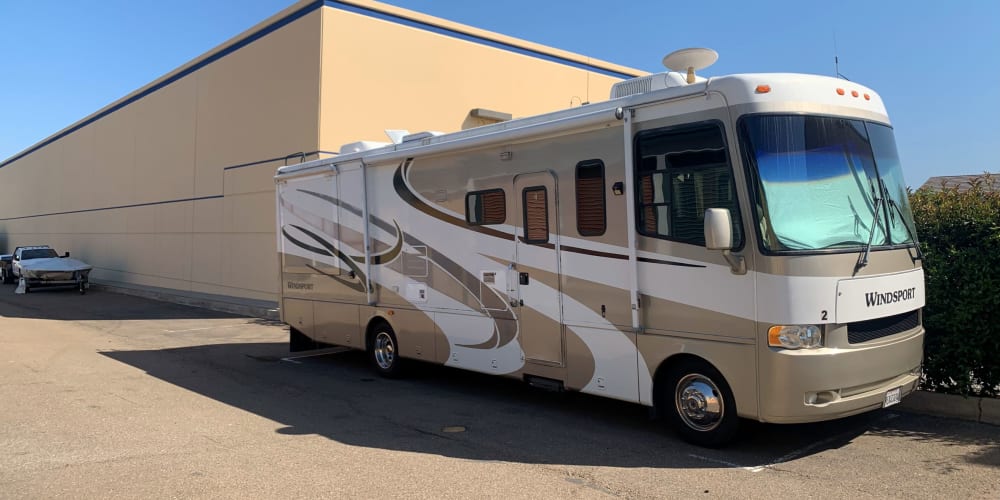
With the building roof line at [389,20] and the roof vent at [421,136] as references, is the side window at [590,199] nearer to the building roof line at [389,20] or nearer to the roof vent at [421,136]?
the roof vent at [421,136]

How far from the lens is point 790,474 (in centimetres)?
553

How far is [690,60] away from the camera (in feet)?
24.0

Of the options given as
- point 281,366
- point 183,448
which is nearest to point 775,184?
point 183,448

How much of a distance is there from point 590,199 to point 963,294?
3619 mm

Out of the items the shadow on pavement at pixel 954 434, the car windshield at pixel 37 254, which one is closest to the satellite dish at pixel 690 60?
the shadow on pavement at pixel 954 434

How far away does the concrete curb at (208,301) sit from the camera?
1823cm

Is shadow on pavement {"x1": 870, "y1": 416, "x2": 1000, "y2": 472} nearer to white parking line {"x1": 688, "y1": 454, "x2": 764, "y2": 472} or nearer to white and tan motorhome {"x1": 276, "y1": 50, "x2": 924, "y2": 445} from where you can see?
white and tan motorhome {"x1": 276, "y1": 50, "x2": 924, "y2": 445}

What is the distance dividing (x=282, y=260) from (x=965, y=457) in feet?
31.2

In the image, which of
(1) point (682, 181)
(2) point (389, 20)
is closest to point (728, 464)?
(1) point (682, 181)

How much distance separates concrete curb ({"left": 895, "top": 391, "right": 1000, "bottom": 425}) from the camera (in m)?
6.75

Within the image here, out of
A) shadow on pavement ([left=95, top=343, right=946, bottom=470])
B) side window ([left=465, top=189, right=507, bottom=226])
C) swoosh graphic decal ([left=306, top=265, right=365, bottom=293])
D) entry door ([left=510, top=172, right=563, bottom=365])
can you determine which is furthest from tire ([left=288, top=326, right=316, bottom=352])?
entry door ([left=510, top=172, right=563, bottom=365])

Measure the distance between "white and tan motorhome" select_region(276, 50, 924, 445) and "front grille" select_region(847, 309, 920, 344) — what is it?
0.02 m

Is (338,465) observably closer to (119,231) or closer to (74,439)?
(74,439)

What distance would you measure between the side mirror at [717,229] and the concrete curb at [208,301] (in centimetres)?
1380
